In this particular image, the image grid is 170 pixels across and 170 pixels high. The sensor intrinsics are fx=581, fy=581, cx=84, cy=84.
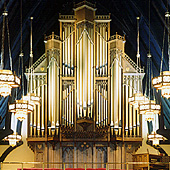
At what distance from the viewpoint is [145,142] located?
26.2 m

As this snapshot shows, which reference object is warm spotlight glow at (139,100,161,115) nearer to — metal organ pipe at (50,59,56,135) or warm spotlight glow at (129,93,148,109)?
warm spotlight glow at (129,93,148,109)

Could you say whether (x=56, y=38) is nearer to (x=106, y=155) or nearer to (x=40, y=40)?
(x=40, y=40)

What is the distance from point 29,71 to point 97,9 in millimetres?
4312

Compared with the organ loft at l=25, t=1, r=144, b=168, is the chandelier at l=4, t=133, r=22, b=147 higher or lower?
lower

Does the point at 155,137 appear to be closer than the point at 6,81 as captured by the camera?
No

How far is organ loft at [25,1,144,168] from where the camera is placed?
83.1ft

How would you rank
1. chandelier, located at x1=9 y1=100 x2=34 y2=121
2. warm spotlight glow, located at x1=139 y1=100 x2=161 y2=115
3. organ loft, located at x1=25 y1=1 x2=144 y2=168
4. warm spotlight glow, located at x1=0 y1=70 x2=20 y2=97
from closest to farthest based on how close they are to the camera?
warm spotlight glow, located at x1=0 y1=70 x2=20 y2=97 < chandelier, located at x1=9 y1=100 x2=34 y2=121 < warm spotlight glow, located at x1=139 y1=100 x2=161 y2=115 < organ loft, located at x1=25 y1=1 x2=144 y2=168

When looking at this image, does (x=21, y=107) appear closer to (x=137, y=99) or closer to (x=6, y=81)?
(x=6, y=81)

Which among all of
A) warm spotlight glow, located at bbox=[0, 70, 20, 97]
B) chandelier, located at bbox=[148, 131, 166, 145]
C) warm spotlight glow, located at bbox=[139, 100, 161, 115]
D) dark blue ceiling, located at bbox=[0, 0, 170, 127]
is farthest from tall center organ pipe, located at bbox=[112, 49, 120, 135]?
warm spotlight glow, located at bbox=[0, 70, 20, 97]

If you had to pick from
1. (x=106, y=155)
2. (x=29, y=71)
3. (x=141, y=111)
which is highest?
(x=29, y=71)

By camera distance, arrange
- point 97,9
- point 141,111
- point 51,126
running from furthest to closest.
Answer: point 97,9 < point 51,126 < point 141,111

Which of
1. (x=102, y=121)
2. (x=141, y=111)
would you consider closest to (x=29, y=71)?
(x=102, y=121)

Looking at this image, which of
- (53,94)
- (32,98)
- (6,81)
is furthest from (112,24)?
(6,81)

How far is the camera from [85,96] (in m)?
25.5
